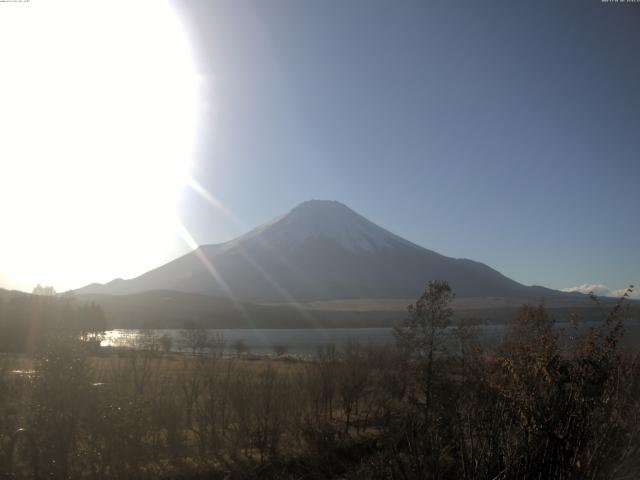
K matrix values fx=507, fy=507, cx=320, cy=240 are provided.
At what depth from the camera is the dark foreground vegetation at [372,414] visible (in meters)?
4.07

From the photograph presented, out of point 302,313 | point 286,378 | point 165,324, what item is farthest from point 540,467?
point 302,313

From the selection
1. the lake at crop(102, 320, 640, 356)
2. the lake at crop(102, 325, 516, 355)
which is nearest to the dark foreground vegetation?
the lake at crop(102, 320, 640, 356)

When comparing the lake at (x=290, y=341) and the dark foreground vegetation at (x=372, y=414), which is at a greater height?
the dark foreground vegetation at (x=372, y=414)

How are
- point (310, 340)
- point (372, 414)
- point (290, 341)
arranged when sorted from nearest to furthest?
point (372, 414) → point (310, 340) → point (290, 341)

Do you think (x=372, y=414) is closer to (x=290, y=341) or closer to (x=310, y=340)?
(x=310, y=340)

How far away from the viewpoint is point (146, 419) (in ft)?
37.5

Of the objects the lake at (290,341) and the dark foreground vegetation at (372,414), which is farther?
the lake at (290,341)

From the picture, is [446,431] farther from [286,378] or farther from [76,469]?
[286,378]

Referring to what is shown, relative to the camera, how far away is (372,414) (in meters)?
19.0

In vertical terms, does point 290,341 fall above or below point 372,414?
below

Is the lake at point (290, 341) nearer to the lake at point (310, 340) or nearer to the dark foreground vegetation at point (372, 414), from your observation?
the lake at point (310, 340)

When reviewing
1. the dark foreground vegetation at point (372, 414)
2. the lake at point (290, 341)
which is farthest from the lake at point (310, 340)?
the dark foreground vegetation at point (372, 414)

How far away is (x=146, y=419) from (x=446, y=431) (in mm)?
8186

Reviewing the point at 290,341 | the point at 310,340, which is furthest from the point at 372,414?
the point at 290,341
